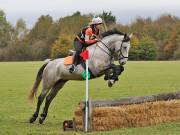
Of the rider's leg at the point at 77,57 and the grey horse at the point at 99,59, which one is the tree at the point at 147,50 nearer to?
the grey horse at the point at 99,59

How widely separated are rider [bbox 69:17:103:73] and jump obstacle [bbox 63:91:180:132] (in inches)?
67.4

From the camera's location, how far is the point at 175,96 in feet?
40.1

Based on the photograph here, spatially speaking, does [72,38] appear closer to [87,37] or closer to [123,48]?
[87,37]

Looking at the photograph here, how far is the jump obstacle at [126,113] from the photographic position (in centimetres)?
1133

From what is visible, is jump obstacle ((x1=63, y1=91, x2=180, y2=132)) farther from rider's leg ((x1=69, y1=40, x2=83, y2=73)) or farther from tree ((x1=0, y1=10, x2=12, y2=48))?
tree ((x1=0, y1=10, x2=12, y2=48))

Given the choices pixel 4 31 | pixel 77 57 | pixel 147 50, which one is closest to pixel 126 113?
pixel 77 57

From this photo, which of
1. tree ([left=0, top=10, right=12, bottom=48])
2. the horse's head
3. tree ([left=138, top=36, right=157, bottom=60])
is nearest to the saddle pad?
the horse's head

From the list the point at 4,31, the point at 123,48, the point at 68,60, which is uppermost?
the point at 123,48

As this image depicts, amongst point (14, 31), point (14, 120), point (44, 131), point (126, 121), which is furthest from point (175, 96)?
point (14, 31)

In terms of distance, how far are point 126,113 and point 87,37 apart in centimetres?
237

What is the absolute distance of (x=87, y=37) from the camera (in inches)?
500

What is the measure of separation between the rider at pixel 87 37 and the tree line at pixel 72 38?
7988cm

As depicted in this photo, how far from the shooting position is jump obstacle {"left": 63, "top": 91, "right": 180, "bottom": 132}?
37.2 ft

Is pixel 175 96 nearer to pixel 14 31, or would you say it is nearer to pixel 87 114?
pixel 87 114
